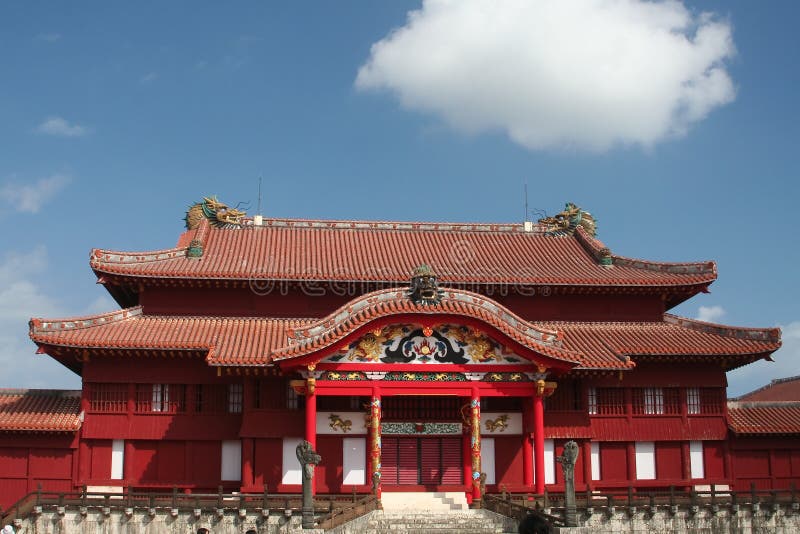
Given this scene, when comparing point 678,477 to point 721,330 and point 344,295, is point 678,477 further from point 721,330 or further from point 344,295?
point 344,295

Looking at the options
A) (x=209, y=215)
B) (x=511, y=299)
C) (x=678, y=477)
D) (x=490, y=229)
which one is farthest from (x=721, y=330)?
(x=209, y=215)

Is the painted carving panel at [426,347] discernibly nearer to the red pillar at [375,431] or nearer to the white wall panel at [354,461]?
the red pillar at [375,431]

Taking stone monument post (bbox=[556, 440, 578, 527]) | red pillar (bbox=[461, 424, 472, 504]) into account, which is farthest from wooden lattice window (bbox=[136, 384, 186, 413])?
stone monument post (bbox=[556, 440, 578, 527])

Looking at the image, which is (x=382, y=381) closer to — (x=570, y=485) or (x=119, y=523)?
(x=570, y=485)

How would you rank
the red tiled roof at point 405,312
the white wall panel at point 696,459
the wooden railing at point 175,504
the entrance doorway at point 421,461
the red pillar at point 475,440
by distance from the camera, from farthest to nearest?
the white wall panel at point 696,459, the entrance doorway at point 421,461, the red pillar at point 475,440, the red tiled roof at point 405,312, the wooden railing at point 175,504

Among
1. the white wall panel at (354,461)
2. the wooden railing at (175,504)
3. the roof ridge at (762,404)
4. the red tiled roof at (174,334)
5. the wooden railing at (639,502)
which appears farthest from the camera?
the roof ridge at (762,404)

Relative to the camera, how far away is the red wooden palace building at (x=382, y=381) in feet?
99.2

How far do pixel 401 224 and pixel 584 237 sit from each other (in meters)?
8.21

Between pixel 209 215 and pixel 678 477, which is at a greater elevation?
pixel 209 215

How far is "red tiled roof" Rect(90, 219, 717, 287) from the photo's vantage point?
34.8 metres

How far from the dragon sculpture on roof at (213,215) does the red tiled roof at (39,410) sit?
399 inches

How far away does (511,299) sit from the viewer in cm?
3612

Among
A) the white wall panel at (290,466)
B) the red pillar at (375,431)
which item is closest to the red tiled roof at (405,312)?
the red pillar at (375,431)

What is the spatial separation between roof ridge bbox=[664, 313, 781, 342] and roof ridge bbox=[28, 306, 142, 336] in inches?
832
